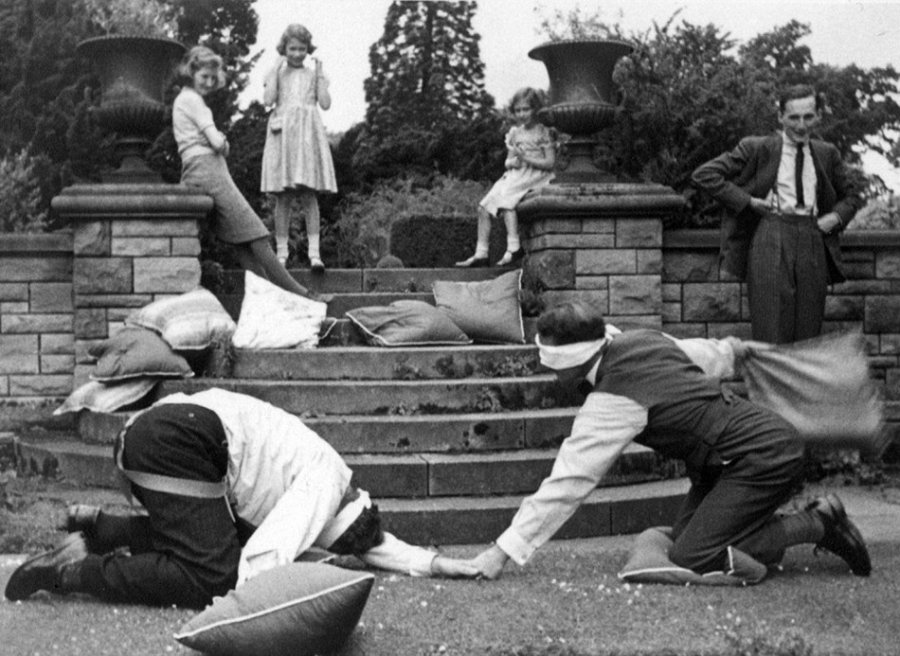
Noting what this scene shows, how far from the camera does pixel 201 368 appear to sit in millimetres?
7980

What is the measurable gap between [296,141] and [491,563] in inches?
213

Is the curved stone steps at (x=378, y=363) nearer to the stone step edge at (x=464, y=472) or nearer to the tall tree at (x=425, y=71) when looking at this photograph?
the stone step edge at (x=464, y=472)

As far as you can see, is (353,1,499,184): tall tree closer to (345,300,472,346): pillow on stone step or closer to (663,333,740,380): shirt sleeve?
(345,300,472,346): pillow on stone step

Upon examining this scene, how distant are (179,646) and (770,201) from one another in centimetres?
505

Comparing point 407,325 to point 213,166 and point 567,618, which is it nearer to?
point 213,166

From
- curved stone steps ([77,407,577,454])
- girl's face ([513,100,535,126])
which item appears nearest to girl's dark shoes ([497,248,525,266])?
girl's face ([513,100,535,126])

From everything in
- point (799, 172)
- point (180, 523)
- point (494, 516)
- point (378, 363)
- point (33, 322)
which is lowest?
point (494, 516)

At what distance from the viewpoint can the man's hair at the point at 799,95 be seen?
7.64m

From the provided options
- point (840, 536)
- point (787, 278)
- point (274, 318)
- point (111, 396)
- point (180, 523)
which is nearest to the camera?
point (180, 523)

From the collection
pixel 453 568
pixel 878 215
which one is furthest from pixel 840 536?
pixel 878 215

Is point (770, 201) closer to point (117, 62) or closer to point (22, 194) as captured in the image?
point (117, 62)

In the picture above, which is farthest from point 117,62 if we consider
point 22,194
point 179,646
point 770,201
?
point 22,194

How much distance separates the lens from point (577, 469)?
4969 mm

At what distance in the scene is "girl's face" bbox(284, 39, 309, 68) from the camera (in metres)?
9.73
